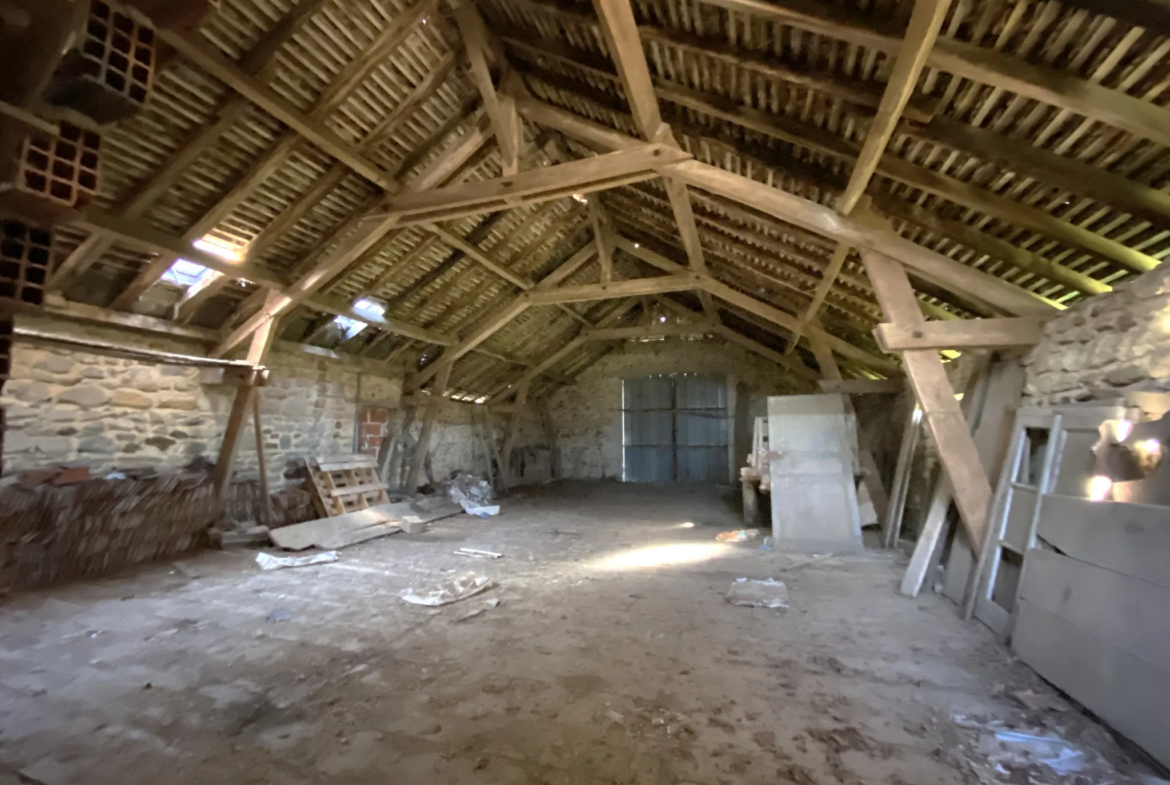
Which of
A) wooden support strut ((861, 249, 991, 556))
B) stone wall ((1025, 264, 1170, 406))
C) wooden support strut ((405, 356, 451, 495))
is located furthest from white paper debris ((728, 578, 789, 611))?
wooden support strut ((405, 356, 451, 495))

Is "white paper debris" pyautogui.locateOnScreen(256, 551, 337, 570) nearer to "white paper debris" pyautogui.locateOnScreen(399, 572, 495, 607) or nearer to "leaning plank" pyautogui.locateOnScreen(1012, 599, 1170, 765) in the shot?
"white paper debris" pyautogui.locateOnScreen(399, 572, 495, 607)

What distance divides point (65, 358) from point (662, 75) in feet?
16.7

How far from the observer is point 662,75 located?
382cm

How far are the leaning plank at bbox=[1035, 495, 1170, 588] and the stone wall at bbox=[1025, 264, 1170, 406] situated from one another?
2.15 feet

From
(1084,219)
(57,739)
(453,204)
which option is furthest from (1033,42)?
(57,739)

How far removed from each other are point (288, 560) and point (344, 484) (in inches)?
80.2

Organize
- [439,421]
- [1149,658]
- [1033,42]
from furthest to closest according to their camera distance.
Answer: [439,421] < [1033,42] < [1149,658]

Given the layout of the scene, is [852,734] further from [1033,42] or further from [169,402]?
[169,402]

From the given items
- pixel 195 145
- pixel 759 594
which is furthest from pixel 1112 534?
pixel 195 145

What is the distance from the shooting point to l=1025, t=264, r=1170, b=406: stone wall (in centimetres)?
263

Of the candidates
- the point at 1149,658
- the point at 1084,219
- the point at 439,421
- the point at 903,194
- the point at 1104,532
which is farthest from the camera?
the point at 439,421

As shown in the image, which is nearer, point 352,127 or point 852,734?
point 852,734

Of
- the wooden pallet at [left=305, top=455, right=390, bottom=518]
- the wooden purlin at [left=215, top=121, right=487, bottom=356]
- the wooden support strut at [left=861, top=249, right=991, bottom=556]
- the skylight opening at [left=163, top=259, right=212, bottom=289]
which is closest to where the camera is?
the wooden support strut at [left=861, top=249, right=991, bottom=556]

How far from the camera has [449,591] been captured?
413 cm
